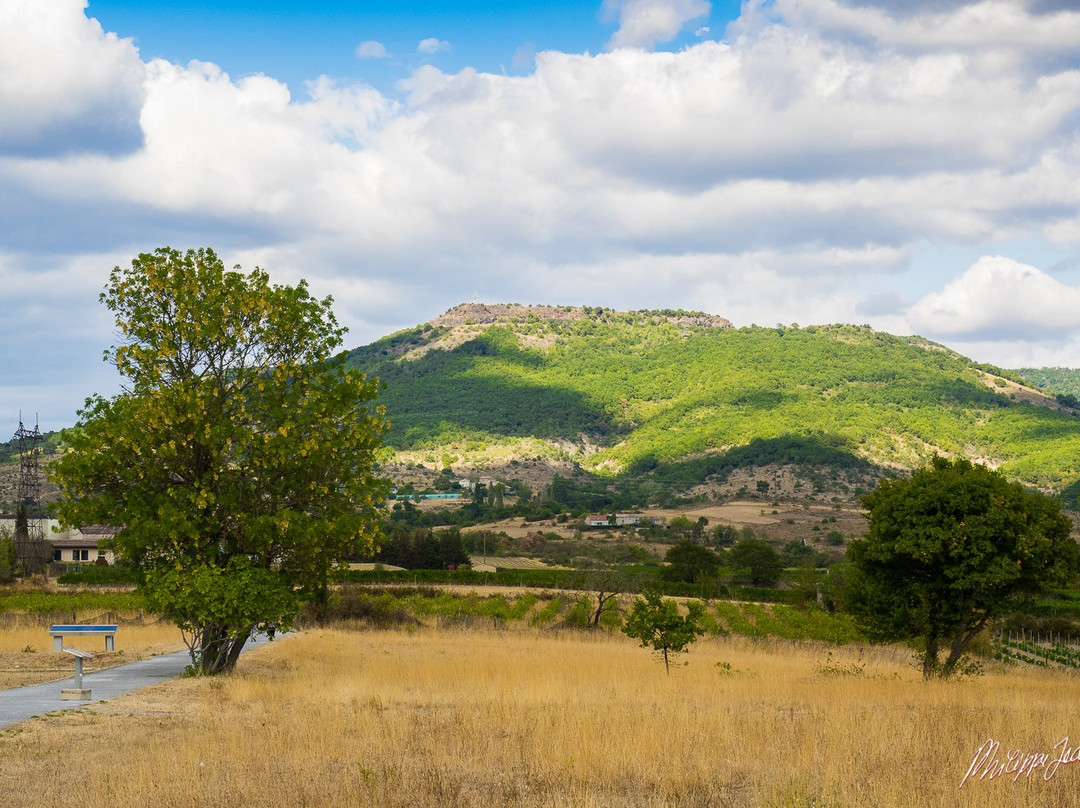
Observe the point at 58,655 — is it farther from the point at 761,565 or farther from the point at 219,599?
the point at 761,565

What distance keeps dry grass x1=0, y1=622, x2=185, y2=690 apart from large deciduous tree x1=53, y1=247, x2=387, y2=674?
3279 millimetres

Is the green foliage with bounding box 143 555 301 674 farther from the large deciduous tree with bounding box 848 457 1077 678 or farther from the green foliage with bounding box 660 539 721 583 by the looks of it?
the green foliage with bounding box 660 539 721 583

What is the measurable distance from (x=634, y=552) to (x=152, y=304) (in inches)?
3468

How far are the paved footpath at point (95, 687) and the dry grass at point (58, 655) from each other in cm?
61

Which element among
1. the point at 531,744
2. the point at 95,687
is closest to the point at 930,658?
the point at 531,744

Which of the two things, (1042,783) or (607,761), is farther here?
(607,761)

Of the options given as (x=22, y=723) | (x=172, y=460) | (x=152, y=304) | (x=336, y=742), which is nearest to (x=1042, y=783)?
(x=336, y=742)

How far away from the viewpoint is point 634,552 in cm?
10631

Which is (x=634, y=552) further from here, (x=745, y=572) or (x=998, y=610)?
(x=998, y=610)

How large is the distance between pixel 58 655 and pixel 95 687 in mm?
8026

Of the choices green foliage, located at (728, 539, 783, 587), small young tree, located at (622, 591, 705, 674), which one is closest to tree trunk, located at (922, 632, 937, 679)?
small young tree, located at (622, 591, 705, 674)

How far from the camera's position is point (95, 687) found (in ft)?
64.8

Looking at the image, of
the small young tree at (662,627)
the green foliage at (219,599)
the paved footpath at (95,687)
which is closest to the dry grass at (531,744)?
the paved footpath at (95,687)

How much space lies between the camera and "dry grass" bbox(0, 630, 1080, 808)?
10055 mm
